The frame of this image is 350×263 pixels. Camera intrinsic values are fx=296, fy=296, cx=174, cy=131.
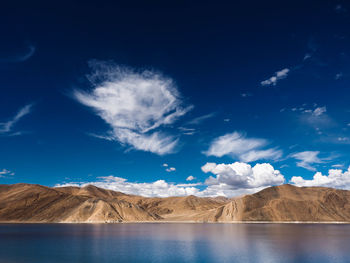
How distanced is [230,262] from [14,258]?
28886 millimetres

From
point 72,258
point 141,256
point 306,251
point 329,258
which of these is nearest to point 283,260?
point 329,258

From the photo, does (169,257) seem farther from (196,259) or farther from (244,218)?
(244,218)

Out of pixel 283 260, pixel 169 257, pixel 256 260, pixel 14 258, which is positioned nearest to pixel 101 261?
pixel 169 257

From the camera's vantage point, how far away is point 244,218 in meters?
200

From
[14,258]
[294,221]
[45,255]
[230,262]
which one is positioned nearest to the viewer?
[230,262]

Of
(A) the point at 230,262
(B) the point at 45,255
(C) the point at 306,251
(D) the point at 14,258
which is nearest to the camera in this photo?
(A) the point at 230,262

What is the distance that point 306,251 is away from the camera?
46.7 meters

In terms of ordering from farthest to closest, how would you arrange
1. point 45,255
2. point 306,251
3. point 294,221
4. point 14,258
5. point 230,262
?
point 294,221
point 306,251
point 45,255
point 14,258
point 230,262

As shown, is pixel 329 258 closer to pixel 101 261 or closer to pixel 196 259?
pixel 196 259

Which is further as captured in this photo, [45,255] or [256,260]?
[45,255]

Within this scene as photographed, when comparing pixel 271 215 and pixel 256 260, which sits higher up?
pixel 271 215

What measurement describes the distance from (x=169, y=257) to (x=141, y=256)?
406 centimetres

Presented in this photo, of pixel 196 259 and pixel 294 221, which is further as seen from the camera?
pixel 294 221

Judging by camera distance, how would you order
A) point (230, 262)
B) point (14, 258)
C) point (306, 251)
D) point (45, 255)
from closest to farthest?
1. point (230, 262)
2. point (14, 258)
3. point (45, 255)
4. point (306, 251)
